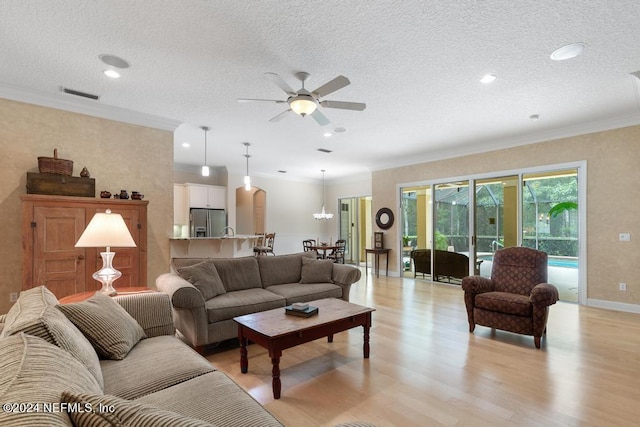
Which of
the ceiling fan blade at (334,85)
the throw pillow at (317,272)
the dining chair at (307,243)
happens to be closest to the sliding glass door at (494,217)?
the throw pillow at (317,272)

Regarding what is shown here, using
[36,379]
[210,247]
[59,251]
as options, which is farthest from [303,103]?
[210,247]

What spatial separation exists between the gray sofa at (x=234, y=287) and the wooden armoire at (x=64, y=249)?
2.44 ft

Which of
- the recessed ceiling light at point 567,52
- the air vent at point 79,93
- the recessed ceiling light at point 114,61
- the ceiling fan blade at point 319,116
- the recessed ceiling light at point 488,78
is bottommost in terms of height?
the ceiling fan blade at point 319,116

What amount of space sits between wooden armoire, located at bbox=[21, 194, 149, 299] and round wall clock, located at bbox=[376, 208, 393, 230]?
5.38 metres

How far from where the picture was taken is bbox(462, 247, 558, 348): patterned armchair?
320 cm

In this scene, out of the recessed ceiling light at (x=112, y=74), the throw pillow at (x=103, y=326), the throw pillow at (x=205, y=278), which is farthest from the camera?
the throw pillow at (x=205, y=278)

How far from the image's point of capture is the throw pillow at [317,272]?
4262 mm

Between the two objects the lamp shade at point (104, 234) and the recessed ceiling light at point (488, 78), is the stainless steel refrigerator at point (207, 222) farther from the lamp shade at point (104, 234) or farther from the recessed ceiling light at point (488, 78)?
the recessed ceiling light at point (488, 78)

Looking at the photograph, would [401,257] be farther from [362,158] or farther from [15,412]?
[15,412]

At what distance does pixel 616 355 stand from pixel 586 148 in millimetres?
3278

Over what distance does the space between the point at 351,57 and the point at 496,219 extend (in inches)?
178

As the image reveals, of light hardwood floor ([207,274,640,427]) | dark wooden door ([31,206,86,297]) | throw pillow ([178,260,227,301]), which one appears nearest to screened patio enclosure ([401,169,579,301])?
light hardwood floor ([207,274,640,427])

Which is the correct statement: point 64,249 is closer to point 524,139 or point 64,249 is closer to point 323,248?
point 323,248

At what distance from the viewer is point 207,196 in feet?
26.9
